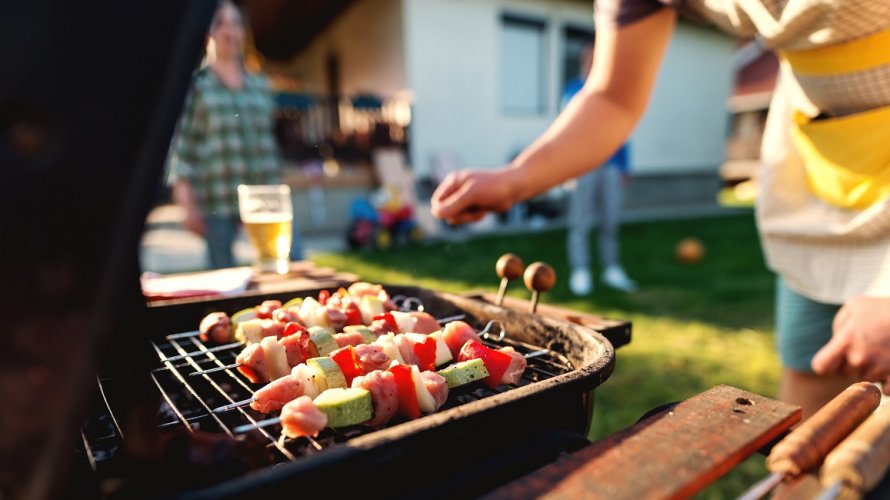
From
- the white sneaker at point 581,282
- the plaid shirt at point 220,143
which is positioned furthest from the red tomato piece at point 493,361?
the white sneaker at point 581,282

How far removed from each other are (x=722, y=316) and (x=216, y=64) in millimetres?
4310

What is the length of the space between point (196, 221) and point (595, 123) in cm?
292

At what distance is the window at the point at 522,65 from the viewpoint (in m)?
10.7

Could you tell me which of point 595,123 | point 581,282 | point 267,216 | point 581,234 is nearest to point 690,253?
point 581,234

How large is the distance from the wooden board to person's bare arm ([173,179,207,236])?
3399mm

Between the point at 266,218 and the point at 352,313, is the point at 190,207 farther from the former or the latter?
the point at 352,313

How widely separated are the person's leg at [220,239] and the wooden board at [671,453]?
11.3ft

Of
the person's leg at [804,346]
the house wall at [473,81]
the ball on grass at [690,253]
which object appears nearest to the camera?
the person's leg at [804,346]

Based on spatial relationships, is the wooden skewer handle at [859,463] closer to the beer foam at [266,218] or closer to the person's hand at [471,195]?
the person's hand at [471,195]

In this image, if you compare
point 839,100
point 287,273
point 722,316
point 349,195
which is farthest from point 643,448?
point 349,195

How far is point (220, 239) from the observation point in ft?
12.3

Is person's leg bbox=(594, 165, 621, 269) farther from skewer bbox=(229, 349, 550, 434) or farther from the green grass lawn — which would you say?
skewer bbox=(229, 349, 550, 434)

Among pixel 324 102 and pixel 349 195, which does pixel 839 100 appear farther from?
pixel 324 102

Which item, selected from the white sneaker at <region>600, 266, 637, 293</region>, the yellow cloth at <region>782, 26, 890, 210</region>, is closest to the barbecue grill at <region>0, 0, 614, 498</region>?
the yellow cloth at <region>782, 26, 890, 210</region>
